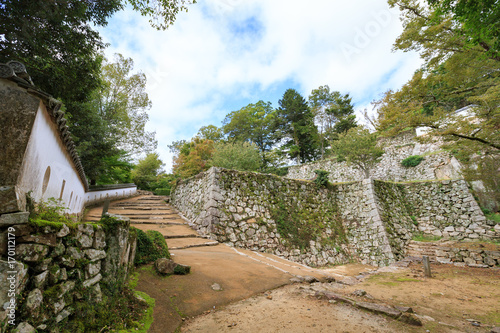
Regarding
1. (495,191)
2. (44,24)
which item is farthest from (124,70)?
(495,191)

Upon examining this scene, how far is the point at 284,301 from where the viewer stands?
132 inches

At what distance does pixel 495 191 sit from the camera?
909 cm

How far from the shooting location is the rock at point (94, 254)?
2.23 m

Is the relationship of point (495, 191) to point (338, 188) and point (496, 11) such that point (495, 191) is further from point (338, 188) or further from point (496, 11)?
point (496, 11)

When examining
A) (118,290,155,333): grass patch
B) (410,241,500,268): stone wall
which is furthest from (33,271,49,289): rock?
(410,241,500,268): stone wall

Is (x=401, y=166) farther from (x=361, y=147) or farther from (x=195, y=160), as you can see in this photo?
(x=195, y=160)

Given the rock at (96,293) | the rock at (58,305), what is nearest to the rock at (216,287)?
the rock at (96,293)

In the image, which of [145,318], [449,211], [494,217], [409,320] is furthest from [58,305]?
[494,217]

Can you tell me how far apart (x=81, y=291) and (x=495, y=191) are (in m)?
14.6

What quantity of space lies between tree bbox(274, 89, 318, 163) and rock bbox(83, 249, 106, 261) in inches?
914

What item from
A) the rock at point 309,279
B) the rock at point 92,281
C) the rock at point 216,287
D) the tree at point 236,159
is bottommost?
the rock at point 309,279

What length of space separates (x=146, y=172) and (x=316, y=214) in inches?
→ 793

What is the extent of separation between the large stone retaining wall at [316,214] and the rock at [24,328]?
245 inches

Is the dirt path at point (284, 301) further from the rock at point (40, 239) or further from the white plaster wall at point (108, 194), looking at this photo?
the white plaster wall at point (108, 194)
